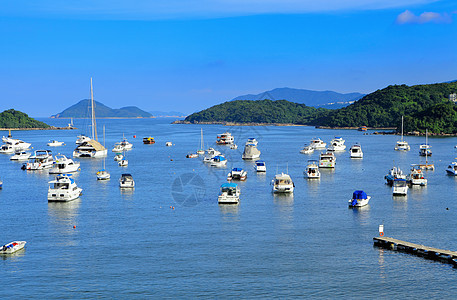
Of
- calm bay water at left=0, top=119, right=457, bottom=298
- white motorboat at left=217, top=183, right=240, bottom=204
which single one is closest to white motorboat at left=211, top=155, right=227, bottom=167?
calm bay water at left=0, top=119, right=457, bottom=298

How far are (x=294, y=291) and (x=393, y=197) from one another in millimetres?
40352

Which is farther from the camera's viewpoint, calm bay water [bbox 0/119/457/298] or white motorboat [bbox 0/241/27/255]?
white motorboat [bbox 0/241/27/255]

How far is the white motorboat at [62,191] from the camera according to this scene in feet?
239

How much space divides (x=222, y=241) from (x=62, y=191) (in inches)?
1224

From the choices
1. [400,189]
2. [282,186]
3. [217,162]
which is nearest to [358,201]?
[400,189]

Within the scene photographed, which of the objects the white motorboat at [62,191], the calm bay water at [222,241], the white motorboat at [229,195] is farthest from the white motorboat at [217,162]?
the white motorboat at [229,195]

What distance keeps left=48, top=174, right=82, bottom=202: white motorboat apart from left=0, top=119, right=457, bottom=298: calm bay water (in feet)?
6.23

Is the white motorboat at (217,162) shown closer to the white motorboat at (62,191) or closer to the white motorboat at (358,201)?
the white motorboat at (62,191)

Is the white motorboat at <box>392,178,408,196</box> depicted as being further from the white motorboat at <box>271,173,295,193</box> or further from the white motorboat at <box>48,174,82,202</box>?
the white motorboat at <box>48,174,82,202</box>

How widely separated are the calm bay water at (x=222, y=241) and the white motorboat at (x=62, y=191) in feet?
6.23

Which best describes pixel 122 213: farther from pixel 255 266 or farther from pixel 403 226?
pixel 403 226

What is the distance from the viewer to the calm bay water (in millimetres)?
40000

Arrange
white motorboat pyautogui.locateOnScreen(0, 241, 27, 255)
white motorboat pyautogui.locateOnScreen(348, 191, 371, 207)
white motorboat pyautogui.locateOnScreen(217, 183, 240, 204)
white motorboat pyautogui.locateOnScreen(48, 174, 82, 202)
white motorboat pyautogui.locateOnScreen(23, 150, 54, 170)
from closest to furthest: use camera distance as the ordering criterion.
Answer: white motorboat pyautogui.locateOnScreen(0, 241, 27, 255)
white motorboat pyautogui.locateOnScreen(348, 191, 371, 207)
white motorboat pyautogui.locateOnScreen(217, 183, 240, 204)
white motorboat pyautogui.locateOnScreen(48, 174, 82, 202)
white motorboat pyautogui.locateOnScreen(23, 150, 54, 170)

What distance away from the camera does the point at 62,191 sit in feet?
239
